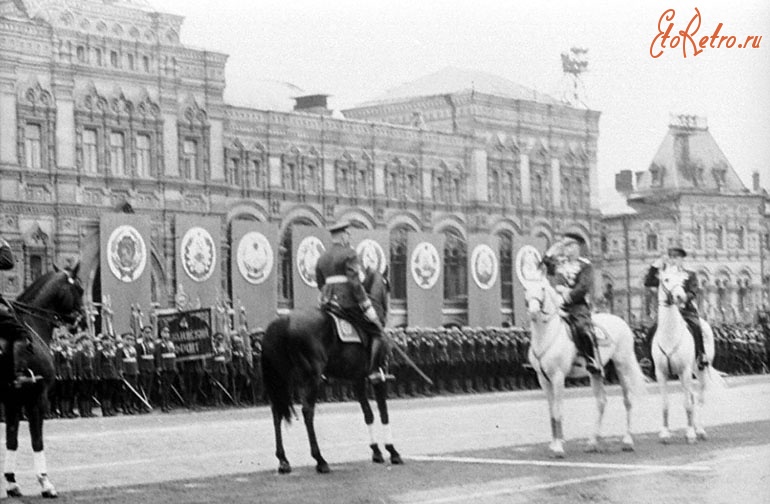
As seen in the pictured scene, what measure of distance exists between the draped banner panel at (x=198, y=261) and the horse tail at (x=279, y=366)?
75.9 ft

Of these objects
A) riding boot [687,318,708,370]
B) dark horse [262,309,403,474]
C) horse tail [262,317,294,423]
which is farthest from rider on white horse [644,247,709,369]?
horse tail [262,317,294,423]

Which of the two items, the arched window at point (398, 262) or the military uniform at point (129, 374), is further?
the arched window at point (398, 262)

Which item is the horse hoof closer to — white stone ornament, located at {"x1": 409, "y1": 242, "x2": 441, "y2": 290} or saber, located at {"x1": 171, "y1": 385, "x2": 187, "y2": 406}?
saber, located at {"x1": 171, "y1": 385, "x2": 187, "y2": 406}

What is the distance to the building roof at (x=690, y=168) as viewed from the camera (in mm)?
28312

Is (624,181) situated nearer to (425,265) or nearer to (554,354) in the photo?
(425,265)

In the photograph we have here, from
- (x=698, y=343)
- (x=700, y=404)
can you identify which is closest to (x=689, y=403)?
(x=700, y=404)

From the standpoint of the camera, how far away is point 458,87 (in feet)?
145

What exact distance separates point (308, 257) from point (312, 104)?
30.7 ft

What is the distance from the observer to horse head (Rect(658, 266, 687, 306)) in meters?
16.0

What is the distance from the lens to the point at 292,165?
44.5 metres

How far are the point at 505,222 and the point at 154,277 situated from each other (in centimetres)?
1629

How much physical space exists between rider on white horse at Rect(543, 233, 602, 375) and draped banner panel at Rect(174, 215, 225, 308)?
72.3 feet

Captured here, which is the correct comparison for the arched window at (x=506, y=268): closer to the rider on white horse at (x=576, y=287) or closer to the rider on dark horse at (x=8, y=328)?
the rider on white horse at (x=576, y=287)

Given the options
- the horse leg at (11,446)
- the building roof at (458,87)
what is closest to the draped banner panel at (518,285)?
the building roof at (458,87)
